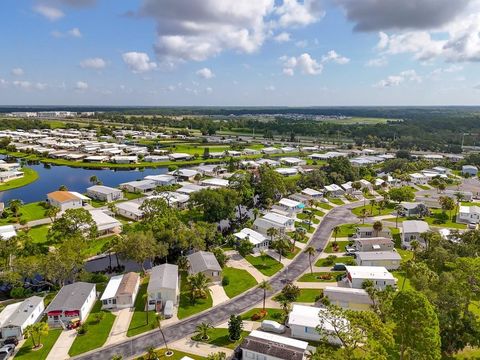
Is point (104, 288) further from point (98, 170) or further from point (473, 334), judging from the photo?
point (98, 170)

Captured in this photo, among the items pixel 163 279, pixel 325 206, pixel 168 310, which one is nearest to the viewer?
pixel 168 310

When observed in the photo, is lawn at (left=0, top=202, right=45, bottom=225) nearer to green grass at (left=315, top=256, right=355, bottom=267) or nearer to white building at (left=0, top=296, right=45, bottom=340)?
white building at (left=0, top=296, right=45, bottom=340)

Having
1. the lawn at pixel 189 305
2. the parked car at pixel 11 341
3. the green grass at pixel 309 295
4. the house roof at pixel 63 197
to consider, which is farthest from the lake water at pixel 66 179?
the green grass at pixel 309 295

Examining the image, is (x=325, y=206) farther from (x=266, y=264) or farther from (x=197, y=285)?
(x=197, y=285)

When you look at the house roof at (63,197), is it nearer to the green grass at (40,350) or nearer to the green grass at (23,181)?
the green grass at (23,181)

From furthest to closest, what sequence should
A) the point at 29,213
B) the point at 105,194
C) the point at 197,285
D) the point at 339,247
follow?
the point at 105,194 < the point at 29,213 < the point at 339,247 < the point at 197,285

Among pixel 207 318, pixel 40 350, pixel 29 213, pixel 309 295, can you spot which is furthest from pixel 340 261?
pixel 29 213
